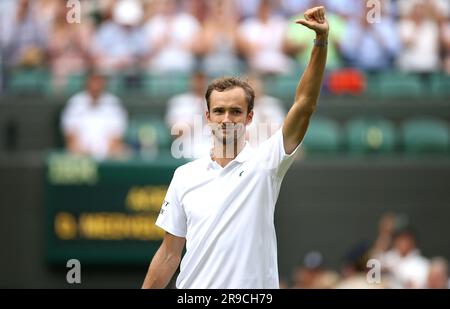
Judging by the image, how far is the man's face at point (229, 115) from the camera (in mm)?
4754

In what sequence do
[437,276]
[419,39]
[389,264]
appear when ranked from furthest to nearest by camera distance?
[419,39] < [389,264] < [437,276]

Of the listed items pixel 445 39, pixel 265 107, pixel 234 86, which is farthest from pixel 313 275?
pixel 234 86

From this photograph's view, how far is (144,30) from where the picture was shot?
1294 centimetres

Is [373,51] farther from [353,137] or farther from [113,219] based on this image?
[113,219]

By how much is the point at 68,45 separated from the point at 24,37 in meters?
0.51

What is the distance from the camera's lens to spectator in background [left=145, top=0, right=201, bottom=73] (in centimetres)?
1257

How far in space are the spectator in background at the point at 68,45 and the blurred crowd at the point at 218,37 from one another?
0.01 m

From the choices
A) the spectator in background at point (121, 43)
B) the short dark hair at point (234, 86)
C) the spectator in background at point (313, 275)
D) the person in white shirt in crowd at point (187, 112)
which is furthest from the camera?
the spectator in background at point (121, 43)

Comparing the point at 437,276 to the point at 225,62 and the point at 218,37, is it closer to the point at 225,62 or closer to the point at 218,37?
the point at 225,62

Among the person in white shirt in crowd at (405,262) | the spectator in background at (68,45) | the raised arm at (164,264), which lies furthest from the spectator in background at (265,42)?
the raised arm at (164,264)

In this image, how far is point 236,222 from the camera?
4.70m

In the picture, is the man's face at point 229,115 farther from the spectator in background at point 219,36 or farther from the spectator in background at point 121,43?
the spectator in background at point 121,43

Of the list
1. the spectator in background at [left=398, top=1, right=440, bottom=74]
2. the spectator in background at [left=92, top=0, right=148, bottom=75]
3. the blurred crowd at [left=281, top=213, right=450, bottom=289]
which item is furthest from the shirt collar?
the spectator in background at [left=398, top=1, right=440, bottom=74]

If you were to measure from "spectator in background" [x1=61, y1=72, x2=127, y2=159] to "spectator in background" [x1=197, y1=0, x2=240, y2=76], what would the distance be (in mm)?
1266
